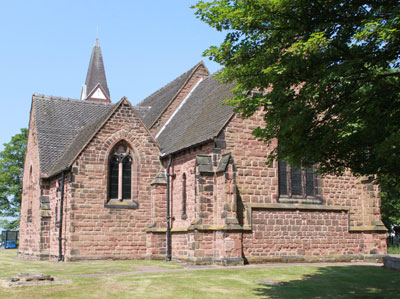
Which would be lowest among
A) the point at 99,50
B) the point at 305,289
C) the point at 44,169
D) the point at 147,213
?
the point at 305,289

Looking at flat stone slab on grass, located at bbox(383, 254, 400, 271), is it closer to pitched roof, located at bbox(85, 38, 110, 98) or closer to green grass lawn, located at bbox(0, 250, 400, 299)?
green grass lawn, located at bbox(0, 250, 400, 299)

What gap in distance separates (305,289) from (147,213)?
41.9 feet

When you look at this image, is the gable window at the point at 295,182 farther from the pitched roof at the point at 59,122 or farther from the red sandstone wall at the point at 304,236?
the pitched roof at the point at 59,122

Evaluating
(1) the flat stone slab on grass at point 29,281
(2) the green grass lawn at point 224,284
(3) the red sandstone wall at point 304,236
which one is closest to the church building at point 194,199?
(3) the red sandstone wall at point 304,236

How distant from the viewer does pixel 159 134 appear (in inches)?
1143

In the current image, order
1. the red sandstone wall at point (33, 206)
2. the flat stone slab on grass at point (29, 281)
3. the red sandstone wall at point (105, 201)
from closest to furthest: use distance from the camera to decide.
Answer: the flat stone slab on grass at point (29, 281)
the red sandstone wall at point (105, 201)
the red sandstone wall at point (33, 206)

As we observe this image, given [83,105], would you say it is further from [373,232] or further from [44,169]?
[373,232]

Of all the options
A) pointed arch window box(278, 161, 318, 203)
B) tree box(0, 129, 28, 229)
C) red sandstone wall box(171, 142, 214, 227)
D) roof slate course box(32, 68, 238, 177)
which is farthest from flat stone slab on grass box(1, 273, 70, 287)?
tree box(0, 129, 28, 229)

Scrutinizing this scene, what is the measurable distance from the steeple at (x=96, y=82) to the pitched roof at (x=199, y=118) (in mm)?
28528

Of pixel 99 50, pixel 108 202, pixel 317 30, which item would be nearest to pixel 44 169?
pixel 108 202

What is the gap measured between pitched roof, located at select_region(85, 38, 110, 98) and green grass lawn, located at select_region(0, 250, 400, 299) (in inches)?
1636

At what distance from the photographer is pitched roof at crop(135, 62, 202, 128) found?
30875 mm

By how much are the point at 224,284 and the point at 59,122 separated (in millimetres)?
19451

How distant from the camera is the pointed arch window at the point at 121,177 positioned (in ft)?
80.6
